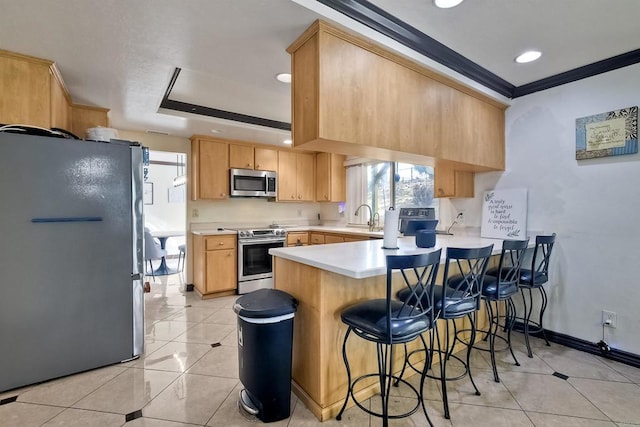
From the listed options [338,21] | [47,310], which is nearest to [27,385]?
[47,310]

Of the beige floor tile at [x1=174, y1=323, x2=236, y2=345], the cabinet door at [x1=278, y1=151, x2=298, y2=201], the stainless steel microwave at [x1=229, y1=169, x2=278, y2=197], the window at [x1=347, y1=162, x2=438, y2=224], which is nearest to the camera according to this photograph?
the beige floor tile at [x1=174, y1=323, x2=236, y2=345]

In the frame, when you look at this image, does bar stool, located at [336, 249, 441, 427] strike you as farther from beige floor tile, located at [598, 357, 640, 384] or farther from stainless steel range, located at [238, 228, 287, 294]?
stainless steel range, located at [238, 228, 287, 294]

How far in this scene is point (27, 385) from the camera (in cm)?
210

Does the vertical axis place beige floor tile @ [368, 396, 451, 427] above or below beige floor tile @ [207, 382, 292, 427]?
below

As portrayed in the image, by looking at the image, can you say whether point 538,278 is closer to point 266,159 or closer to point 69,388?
point 69,388

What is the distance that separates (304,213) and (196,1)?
4338 mm

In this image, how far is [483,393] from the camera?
2014 millimetres

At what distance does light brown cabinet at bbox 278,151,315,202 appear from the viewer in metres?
5.19

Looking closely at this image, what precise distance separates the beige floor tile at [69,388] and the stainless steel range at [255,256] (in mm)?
2126

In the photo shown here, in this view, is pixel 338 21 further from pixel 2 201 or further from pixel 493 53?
pixel 2 201

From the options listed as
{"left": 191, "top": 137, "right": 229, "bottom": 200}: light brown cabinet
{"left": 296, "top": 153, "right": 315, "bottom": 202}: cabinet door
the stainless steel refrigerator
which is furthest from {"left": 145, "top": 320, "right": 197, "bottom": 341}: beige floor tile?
{"left": 296, "top": 153, "right": 315, "bottom": 202}: cabinet door

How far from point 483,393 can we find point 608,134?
7.83 feet

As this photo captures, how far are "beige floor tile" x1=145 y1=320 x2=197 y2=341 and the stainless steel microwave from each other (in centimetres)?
203

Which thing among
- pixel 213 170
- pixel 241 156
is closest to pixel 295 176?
pixel 241 156
